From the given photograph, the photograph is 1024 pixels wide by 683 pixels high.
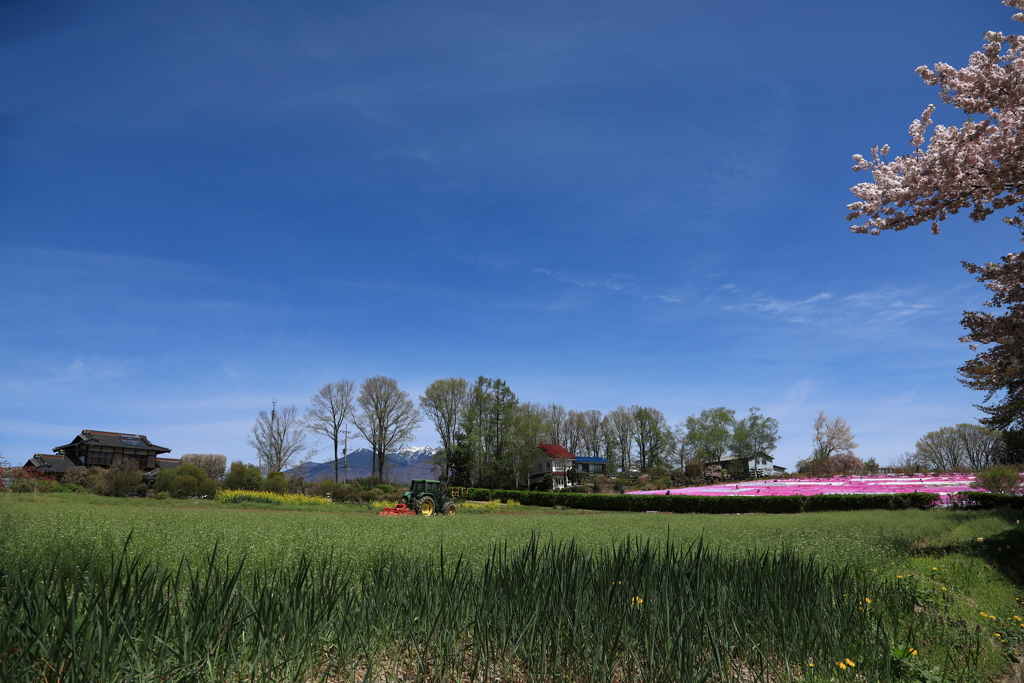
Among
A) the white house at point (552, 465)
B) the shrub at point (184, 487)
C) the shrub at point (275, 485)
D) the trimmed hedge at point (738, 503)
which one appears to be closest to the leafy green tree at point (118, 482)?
the shrub at point (184, 487)

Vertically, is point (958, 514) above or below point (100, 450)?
below

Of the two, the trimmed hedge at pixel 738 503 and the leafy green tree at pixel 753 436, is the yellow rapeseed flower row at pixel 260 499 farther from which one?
the leafy green tree at pixel 753 436

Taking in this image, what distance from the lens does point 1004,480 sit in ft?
67.8

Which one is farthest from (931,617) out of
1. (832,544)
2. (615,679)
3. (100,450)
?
(100,450)

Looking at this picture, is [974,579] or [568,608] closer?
[568,608]

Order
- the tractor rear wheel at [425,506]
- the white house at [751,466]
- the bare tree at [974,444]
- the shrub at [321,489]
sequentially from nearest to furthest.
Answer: the tractor rear wheel at [425,506]
the shrub at [321,489]
the white house at [751,466]
the bare tree at [974,444]

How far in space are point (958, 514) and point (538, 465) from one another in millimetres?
44144

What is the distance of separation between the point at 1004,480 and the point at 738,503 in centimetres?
983

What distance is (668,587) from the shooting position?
3.72 m

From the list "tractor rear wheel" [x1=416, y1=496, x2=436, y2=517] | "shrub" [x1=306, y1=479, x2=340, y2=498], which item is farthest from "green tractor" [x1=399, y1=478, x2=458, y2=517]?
"shrub" [x1=306, y1=479, x2=340, y2=498]

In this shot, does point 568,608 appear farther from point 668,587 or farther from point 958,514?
point 958,514

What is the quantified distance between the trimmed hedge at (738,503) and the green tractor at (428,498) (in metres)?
10.3

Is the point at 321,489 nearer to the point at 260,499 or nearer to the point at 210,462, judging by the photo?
the point at 260,499

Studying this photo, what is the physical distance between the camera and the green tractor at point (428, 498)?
19.5 metres
